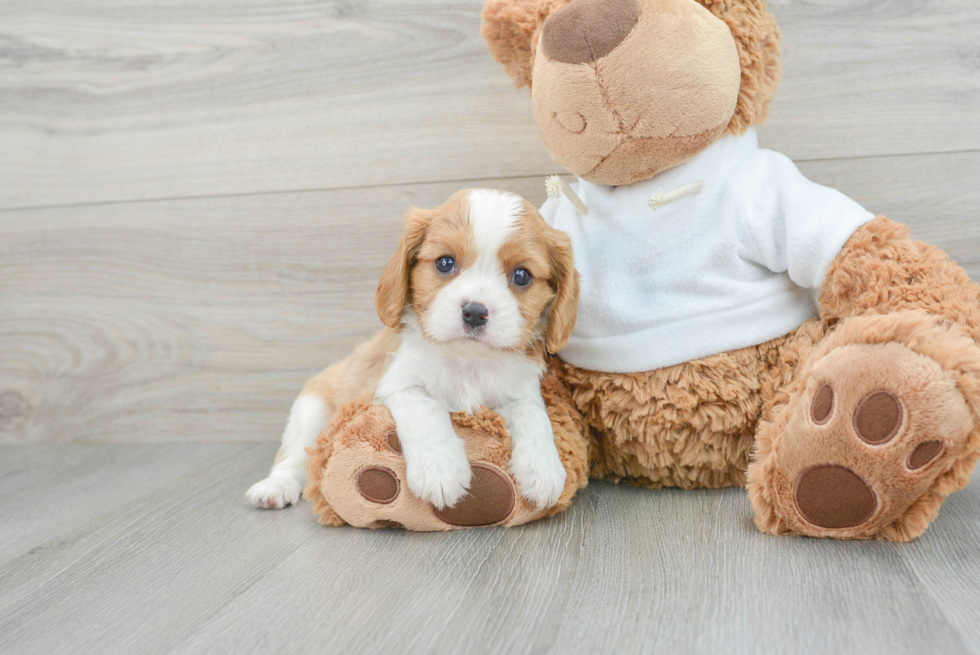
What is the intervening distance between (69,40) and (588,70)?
5.02 ft

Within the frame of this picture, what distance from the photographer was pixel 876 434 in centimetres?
100

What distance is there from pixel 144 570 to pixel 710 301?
3.37 feet

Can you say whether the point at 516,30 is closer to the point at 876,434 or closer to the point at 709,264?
the point at 709,264

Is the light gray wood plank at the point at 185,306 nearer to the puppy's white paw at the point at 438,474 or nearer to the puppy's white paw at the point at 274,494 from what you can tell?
the puppy's white paw at the point at 274,494

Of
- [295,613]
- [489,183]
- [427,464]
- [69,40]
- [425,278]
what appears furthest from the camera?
[69,40]

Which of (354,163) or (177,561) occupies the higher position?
(354,163)

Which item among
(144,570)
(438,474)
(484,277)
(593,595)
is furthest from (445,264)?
(144,570)

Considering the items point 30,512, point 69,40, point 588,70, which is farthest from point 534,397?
point 69,40

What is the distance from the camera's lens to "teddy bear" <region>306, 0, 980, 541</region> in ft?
3.47

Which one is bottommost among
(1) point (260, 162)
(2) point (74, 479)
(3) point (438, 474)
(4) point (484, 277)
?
(2) point (74, 479)

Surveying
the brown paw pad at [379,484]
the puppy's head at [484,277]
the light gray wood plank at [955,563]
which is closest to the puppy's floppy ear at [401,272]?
the puppy's head at [484,277]

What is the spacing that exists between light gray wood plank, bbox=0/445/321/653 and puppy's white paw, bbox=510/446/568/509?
0.37 m

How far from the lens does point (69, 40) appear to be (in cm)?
199

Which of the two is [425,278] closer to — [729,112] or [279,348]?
[729,112]
